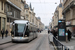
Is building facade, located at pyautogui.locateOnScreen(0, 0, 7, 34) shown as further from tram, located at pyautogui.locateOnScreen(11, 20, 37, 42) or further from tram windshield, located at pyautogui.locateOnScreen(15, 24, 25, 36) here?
tram windshield, located at pyautogui.locateOnScreen(15, 24, 25, 36)

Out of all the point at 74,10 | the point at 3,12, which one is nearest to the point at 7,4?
the point at 3,12

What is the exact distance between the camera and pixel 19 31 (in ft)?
58.6

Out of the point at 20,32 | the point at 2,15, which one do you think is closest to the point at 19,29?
the point at 20,32

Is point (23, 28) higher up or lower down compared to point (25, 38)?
higher up

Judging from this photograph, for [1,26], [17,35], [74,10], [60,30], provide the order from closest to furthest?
[17,35] → [60,30] → [1,26] → [74,10]

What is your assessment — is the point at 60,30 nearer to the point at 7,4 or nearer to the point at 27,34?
the point at 27,34

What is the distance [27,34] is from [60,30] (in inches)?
190

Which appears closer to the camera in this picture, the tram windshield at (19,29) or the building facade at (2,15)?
the tram windshield at (19,29)

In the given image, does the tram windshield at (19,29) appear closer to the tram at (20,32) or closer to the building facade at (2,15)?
the tram at (20,32)

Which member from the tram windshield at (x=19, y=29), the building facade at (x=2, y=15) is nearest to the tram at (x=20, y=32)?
the tram windshield at (x=19, y=29)

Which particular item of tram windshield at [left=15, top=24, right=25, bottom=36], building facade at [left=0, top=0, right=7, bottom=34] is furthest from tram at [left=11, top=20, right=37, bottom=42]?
building facade at [left=0, top=0, right=7, bottom=34]

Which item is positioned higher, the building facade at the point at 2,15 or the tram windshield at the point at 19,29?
the building facade at the point at 2,15

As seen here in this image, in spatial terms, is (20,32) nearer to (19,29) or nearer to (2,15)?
(19,29)

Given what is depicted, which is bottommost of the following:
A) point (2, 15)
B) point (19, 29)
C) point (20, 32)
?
point (20, 32)
